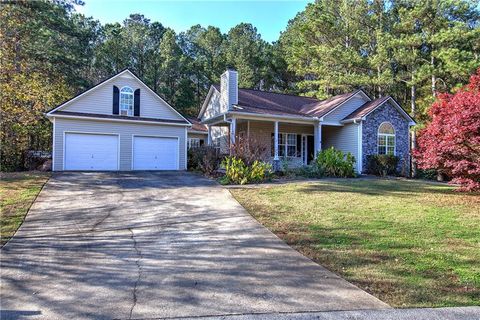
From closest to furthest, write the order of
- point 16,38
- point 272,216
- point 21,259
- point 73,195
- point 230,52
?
point 21,259
point 272,216
point 73,195
point 16,38
point 230,52

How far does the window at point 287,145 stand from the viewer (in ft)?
69.1

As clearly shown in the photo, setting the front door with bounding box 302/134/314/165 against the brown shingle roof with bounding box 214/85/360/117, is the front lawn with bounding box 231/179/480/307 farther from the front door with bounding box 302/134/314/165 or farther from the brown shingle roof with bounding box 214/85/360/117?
the front door with bounding box 302/134/314/165

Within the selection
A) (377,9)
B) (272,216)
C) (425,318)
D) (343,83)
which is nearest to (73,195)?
(272,216)

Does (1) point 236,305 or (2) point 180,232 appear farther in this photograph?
(2) point 180,232

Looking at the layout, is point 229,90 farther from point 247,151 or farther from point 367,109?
point 367,109

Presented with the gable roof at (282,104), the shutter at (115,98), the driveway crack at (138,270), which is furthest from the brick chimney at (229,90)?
the driveway crack at (138,270)

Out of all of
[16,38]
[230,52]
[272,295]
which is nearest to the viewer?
[272,295]

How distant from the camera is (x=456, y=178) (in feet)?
35.4

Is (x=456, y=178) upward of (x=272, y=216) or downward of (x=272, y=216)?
upward

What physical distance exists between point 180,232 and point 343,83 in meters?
23.4

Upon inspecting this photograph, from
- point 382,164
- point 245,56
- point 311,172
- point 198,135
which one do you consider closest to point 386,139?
point 382,164

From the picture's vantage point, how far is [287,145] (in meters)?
21.2

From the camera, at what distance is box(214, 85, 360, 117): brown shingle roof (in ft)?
63.0

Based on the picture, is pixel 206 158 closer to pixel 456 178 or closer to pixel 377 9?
pixel 456 178
